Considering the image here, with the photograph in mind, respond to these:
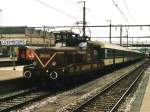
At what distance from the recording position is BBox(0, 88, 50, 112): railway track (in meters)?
14.3

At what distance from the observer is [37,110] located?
13.8 metres

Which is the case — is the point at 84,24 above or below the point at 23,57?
above

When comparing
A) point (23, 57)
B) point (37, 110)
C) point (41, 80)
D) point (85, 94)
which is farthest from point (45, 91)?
point (23, 57)

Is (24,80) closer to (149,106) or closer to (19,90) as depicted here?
(19,90)

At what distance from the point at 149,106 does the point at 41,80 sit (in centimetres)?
730

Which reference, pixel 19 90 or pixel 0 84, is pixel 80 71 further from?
pixel 0 84

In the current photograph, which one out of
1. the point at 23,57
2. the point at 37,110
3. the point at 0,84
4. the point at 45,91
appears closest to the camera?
the point at 37,110

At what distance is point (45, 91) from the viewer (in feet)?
64.4

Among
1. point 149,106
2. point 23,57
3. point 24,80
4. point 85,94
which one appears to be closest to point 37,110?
point 149,106

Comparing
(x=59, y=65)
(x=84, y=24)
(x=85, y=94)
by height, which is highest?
(x=84, y=24)

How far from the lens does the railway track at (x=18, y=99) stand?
46.8 feet

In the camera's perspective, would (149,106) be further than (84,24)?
No

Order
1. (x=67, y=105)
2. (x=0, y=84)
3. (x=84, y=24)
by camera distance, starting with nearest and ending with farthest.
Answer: (x=67, y=105)
(x=0, y=84)
(x=84, y=24)

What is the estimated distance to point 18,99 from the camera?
16.7 meters
